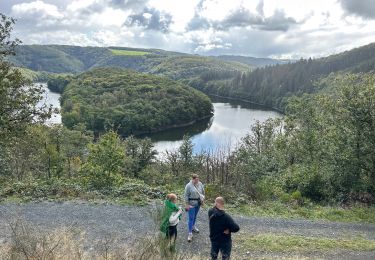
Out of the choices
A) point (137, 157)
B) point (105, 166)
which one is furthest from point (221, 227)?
point (137, 157)

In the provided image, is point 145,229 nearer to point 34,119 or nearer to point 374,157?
point 34,119

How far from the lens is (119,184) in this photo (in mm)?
20438

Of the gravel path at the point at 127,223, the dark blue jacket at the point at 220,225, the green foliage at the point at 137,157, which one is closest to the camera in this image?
the dark blue jacket at the point at 220,225

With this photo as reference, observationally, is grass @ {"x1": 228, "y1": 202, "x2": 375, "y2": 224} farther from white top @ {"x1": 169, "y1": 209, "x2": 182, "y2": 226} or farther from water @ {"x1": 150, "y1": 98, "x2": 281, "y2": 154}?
water @ {"x1": 150, "y1": 98, "x2": 281, "y2": 154}

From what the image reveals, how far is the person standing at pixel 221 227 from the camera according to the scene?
9820mm

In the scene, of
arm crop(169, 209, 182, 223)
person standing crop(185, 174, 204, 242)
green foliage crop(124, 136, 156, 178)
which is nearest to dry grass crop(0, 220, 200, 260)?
arm crop(169, 209, 182, 223)

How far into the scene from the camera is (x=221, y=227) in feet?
32.4

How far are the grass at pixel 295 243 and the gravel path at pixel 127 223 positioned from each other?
1.62 ft

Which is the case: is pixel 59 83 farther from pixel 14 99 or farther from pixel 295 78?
pixel 14 99

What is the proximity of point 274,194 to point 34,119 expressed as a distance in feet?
38.6

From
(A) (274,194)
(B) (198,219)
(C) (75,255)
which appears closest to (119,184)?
(B) (198,219)

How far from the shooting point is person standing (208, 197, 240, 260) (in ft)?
32.2

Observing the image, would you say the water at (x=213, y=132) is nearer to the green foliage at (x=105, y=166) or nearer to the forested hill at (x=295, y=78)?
the forested hill at (x=295, y=78)

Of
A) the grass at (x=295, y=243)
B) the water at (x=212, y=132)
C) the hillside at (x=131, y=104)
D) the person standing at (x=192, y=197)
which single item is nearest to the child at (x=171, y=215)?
the person standing at (x=192, y=197)
